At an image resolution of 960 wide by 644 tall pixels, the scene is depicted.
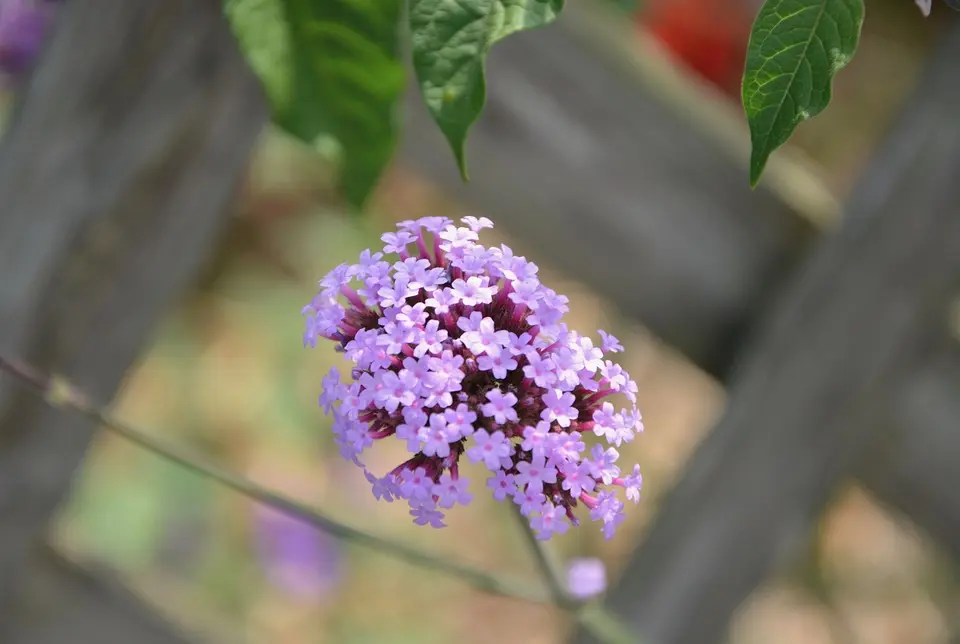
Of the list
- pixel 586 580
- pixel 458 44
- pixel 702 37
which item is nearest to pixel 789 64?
pixel 458 44

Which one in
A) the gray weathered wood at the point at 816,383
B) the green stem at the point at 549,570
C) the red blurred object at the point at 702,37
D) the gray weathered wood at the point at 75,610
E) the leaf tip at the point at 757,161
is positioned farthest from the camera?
the red blurred object at the point at 702,37

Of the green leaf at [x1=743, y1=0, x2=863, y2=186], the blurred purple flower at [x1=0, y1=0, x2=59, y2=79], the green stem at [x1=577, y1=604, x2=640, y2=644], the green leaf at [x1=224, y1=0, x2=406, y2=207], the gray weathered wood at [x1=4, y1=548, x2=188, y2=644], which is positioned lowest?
the gray weathered wood at [x1=4, y1=548, x2=188, y2=644]

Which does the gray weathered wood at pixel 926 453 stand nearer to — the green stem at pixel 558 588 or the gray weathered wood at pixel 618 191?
the gray weathered wood at pixel 618 191

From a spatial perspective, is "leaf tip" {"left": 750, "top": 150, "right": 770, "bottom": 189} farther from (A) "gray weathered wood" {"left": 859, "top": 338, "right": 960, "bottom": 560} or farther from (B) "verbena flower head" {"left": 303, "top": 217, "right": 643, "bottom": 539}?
(A) "gray weathered wood" {"left": 859, "top": 338, "right": 960, "bottom": 560}

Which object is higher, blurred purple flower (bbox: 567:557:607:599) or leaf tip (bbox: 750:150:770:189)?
leaf tip (bbox: 750:150:770:189)

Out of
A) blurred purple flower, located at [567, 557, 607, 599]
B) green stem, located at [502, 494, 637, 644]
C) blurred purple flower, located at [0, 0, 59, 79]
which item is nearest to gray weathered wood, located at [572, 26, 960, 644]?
green stem, located at [502, 494, 637, 644]

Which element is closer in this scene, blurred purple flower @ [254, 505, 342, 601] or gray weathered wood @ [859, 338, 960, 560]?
gray weathered wood @ [859, 338, 960, 560]

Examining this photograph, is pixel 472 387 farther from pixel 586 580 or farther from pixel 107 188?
pixel 107 188

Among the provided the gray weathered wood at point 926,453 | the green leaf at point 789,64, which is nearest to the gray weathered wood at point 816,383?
the gray weathered wood at point 926,453
